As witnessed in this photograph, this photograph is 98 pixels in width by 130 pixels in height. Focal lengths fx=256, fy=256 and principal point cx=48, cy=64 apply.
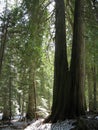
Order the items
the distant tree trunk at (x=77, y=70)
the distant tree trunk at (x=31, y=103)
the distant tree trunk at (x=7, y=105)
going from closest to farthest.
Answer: the distant tree trunk at (x=77, y=70) < the distant tree trunk at (x=31, y=103) < the distant tree trunk at (x=7, y=105)

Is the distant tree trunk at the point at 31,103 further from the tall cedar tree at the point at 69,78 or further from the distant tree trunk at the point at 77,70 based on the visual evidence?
the distant tree trunk at the point at 77,70

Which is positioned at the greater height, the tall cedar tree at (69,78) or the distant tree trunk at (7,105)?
the tall cedar tree at (69,78)

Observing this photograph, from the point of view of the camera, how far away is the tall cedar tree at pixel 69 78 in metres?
8.85

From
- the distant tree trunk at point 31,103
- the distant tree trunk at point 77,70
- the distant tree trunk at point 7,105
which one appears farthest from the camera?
the distant tree trunk at point 7,105

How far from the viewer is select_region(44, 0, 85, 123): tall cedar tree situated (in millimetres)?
8852

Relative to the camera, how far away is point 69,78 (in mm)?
9211

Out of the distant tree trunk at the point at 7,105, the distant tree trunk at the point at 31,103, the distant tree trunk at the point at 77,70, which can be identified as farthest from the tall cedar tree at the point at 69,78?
the distant tree trunk at the point at 7,105

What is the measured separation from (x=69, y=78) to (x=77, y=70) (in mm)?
406

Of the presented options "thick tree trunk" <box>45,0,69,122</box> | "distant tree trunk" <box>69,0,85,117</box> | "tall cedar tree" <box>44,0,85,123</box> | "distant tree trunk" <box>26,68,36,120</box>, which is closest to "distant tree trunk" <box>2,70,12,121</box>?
"distant tree trunk" <box>26,68,36,120</box>

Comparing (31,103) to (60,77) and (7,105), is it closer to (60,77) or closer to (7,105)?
(7,105)

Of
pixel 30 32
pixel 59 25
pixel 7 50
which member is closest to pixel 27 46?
pixel 30 32

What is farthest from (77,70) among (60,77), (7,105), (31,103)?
(7,105)

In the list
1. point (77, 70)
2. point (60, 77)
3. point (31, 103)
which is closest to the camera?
A: point (77, 70)

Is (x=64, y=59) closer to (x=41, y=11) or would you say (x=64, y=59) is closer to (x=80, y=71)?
(x=80, y=71)
